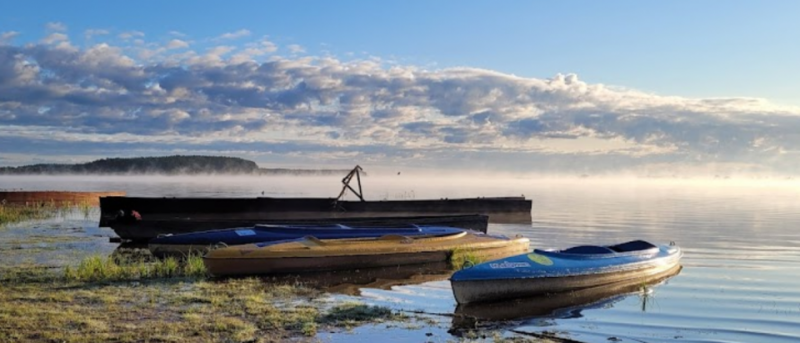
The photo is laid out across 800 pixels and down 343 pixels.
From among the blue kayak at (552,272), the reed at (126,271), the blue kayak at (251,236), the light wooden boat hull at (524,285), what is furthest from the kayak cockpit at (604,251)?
the reed at (126,271)

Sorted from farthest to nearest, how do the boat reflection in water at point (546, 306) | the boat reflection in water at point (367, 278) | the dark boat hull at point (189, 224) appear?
the dark boat hull at point (189, 224) < the boat reflection in water at point (367, 278) < the boat reflection in water at point (546, 306)

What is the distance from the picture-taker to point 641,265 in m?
17.7

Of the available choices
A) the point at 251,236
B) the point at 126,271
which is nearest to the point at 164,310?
the point at 126,271

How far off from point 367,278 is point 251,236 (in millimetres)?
4757

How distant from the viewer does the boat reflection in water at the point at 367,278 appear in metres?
16.0

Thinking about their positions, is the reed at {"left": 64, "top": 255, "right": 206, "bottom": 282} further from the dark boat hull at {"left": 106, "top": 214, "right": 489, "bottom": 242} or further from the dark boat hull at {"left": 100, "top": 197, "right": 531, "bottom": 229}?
the dark boat hull at {"left": 100, "top": 197, "right": 531, "bottom": 229}

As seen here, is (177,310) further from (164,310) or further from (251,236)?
(251,236)

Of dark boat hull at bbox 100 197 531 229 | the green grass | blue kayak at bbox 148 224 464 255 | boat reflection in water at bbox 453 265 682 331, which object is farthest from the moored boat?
the green grass

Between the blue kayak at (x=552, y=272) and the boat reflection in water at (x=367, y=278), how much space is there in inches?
104

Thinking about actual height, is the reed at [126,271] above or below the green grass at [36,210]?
below

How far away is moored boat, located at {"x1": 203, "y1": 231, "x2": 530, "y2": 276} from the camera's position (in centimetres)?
1677

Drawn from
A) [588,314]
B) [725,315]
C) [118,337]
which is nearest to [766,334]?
[725,315]

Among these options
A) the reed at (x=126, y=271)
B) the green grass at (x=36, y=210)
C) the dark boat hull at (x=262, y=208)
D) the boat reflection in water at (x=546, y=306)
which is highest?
the dark boat hull at (x=262, y=208)

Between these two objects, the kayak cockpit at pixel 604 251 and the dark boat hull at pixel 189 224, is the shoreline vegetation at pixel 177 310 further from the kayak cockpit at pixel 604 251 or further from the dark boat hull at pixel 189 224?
the dark boat hull at pixel 189 224
